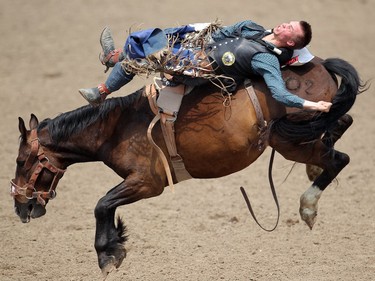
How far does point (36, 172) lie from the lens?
532 centimetres

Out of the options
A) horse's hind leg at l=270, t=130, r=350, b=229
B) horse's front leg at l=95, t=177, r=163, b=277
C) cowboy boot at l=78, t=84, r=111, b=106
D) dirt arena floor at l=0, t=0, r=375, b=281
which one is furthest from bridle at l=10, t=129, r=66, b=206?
horse's hind leg at l=270, t=130, r=350, b=229

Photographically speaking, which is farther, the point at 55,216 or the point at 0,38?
the point at 0,38

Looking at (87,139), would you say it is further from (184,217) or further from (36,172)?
(184,217)

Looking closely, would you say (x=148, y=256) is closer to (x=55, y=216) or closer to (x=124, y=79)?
(x=55, y=216)

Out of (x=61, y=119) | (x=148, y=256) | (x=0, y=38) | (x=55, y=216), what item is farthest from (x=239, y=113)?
(x=0, y=38)

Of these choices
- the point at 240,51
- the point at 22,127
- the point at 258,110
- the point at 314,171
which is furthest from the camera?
the point at 314,171

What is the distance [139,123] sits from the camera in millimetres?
5207

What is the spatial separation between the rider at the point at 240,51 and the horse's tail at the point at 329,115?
352mm

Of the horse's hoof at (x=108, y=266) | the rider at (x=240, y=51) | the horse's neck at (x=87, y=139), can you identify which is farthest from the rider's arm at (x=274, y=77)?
the horse's hoof at (x=108, y=266)

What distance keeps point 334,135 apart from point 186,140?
1189 mm

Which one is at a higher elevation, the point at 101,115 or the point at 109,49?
the point at 109,49

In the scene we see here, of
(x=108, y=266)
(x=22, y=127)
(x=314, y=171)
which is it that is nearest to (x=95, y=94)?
(x=22, y=127)

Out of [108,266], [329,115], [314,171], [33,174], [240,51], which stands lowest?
[314,171]

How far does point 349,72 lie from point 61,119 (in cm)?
207
